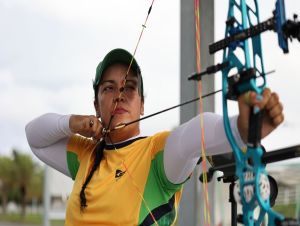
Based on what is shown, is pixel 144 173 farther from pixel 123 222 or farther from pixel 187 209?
pixel 187 209

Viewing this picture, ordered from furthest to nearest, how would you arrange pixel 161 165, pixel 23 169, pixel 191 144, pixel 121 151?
pixel 23 169
pixel 121 151
pixel 161 165
pixel 191 144

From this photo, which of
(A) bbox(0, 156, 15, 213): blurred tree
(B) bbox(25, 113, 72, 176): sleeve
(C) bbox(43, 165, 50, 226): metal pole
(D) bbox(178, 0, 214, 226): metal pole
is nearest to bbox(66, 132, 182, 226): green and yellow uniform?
(B) bbox(25, 113, 72, 176): sleeve

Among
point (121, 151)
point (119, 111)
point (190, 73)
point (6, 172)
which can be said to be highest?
point (6, 172)

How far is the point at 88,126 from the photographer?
3.79ft

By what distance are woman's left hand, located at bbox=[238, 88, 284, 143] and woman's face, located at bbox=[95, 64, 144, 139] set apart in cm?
46

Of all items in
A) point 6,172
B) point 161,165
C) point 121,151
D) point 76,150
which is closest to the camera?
point 161,165

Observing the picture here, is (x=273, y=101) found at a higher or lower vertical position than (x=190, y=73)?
lower

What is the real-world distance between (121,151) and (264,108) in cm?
51

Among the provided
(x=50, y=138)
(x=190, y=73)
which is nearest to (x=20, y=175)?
(x=190, y=73)

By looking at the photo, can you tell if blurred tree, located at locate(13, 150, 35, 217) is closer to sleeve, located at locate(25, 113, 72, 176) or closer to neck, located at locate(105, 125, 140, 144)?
sleeve, located at locate(25, 113, 72, 176)

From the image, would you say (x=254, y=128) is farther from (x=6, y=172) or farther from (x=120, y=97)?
(x=6, y=172)

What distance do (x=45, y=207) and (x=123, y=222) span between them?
6.77 ft

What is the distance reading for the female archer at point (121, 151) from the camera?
94 centimetres

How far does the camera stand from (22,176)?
2173 centimetres
